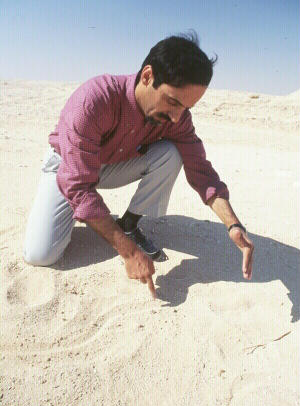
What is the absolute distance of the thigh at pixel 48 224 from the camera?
234 centimetres

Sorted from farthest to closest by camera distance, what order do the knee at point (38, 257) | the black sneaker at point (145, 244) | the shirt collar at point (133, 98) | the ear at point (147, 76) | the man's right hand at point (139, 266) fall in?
the black sneaker at point (145, 244) → the knee at point (38, 257) → the shirt collar at point (133, 98) → the ear at point (147, 76) → the man's right hand at point (139, 266)

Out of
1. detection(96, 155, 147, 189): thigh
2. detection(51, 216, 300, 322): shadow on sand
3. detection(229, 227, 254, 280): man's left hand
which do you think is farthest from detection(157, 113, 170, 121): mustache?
detection(51, 216, 300, 322): shadow on sand

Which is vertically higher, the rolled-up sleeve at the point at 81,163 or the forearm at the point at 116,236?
the rolled-up sleeve at the point at 81,163

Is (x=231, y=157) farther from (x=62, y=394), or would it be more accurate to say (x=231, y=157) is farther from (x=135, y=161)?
(x=62, y=394)

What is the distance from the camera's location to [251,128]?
7.95 meters

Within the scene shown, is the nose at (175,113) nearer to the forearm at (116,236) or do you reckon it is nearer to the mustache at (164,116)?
the mustache at (164,116)

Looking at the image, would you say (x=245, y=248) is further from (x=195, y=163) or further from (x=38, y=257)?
(x=38, y=257)

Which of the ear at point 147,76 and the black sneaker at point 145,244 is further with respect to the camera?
the black sneaker at point 145,244

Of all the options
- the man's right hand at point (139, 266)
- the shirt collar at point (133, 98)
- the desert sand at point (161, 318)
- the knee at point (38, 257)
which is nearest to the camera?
the desert sand at point (161, 318)

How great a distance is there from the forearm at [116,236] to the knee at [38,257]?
55 cm

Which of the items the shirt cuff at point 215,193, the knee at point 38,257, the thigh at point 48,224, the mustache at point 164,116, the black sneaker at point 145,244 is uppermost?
the mustache at point 164,116

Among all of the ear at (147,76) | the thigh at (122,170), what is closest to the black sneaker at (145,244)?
the thigh at (122,170)

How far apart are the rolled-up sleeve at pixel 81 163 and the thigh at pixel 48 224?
0.51 meters

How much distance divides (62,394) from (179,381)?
47 centimetres
